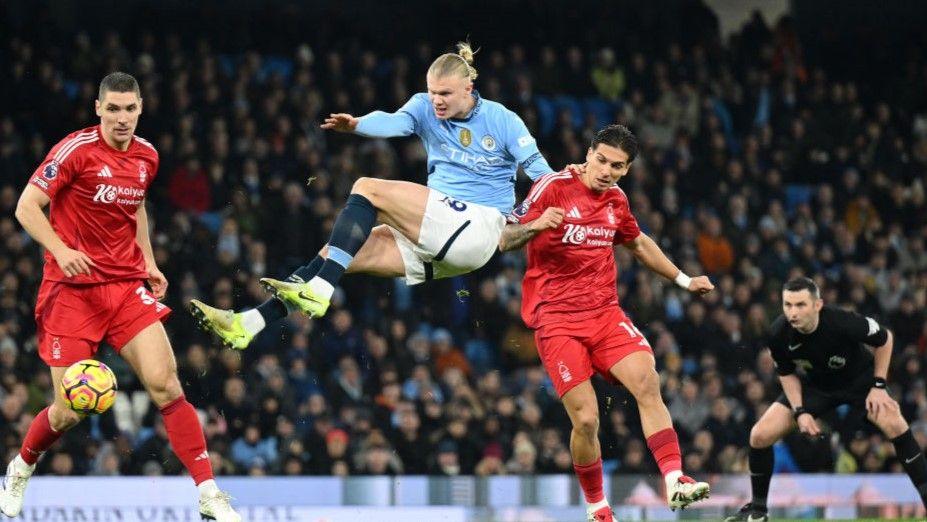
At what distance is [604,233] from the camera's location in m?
9.38

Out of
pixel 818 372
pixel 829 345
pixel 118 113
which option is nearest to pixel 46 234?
pixel 118 113

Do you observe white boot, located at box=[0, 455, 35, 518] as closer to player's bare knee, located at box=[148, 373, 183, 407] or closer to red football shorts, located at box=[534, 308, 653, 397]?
player's bare knee, located at box=[148, 373, 183, 407]

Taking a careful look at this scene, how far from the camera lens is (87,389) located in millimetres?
8117

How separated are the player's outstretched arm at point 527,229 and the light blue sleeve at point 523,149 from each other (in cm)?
25

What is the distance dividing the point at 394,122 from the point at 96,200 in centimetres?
176

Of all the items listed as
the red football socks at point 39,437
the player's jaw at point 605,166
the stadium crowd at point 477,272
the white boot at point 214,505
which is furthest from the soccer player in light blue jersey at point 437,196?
the stadium crowd at point 477,272

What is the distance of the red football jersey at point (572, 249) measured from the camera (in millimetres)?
9297

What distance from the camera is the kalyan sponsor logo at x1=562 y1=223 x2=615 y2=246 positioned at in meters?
9.28

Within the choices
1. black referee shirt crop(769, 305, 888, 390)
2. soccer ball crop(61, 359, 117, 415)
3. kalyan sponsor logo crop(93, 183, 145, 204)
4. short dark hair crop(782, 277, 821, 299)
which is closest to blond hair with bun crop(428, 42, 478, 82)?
kalyan sponsor logo crop(93, 183, 145, 204)

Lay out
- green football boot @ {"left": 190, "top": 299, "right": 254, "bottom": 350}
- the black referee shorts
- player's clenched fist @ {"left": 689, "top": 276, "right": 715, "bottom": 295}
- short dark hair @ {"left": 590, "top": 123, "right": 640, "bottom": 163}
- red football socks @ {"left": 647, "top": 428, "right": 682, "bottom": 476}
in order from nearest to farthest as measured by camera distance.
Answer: green football boot @ {"left": 190, "top": 299, "right": 254, "bottom": 350} → red football socks @ {"left": 647, "top": 428, "right": 682, "bottom": 476} → short dark hair @ {"left": 590, "top": 123, "right": 640, "bottom": 163} → player's clenched fist @ {"left": 689, "top": 276, "right": 715, "bottom": 295} → the black referee shorts

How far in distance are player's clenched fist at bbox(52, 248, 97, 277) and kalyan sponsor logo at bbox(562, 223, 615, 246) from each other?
298 centimetres

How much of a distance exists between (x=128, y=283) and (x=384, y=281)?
7999mm

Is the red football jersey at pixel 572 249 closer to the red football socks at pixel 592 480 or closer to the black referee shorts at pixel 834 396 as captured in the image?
the red football socks at pixel 592 480

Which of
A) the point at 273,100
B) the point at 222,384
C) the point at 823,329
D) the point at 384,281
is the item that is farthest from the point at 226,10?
the point at 823,329
